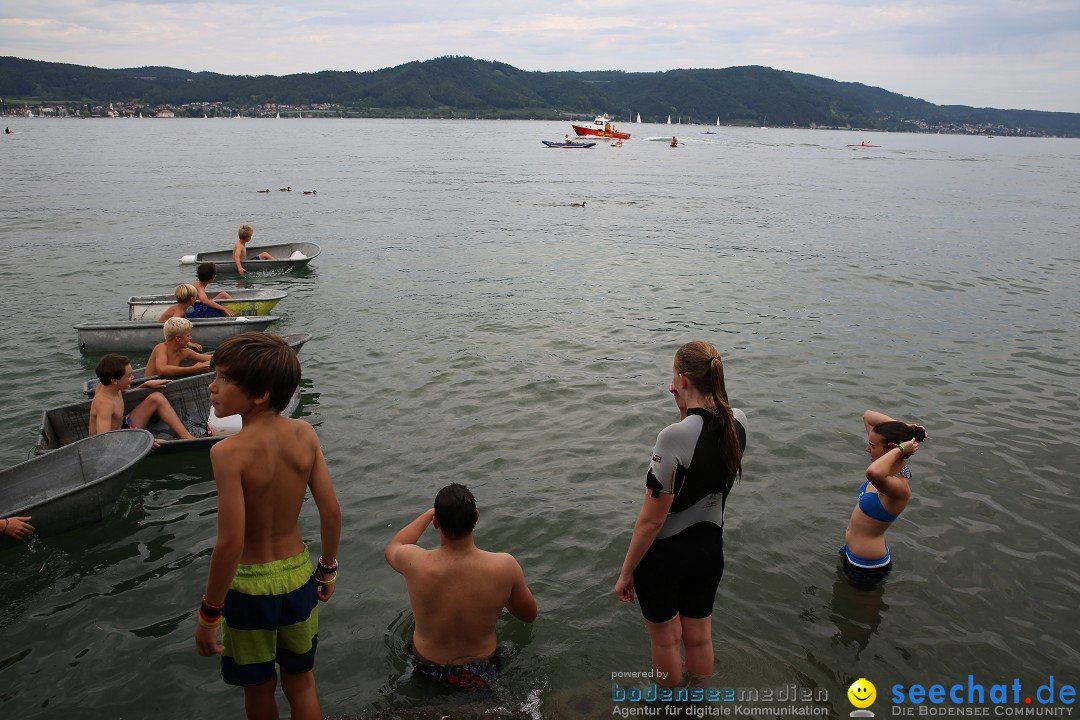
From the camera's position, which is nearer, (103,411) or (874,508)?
(874,508)

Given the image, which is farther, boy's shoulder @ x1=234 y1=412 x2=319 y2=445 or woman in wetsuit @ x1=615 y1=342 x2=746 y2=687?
woman in wetsuit @ x1=615 y1=342 x2=746 y2=687

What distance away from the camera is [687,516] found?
14.3ft

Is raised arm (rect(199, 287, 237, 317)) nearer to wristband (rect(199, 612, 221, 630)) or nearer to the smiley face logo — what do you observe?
wristband (rect(199, 612, 221, 630))

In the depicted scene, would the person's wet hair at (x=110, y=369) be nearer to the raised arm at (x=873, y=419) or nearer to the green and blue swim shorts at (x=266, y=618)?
the green and blue swim shorts at (x=266, y=618)

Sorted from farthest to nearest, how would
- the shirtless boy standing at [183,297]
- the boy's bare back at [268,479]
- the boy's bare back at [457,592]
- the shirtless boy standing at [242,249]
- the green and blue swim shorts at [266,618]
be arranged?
the shirtless boy standing at [242,249], the shirtless boy standing at [183,297], the boy's bare back at [457,592], the green and blue swim shorts at [266,618], the boy's bare back at [268,479]

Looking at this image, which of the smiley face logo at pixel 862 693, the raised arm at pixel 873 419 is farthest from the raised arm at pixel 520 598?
the raised arm at pixel 873 419

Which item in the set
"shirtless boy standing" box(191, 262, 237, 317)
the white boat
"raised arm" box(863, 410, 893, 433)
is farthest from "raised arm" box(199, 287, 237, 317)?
"raised arm" box(863, 410, 893, 433)

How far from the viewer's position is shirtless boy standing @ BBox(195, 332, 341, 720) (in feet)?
11.6

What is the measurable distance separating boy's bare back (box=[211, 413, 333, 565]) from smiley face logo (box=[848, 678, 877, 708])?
450cm

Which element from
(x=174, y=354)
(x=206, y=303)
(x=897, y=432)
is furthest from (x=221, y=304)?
(x=897, y=432)

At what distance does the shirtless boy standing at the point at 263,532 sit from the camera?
3.53 meters

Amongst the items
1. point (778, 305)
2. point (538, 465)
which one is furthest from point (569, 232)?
point (538, 465)

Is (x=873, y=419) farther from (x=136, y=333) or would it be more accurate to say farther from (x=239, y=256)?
(x=239, y=256)

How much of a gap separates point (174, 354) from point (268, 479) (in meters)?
7.68
